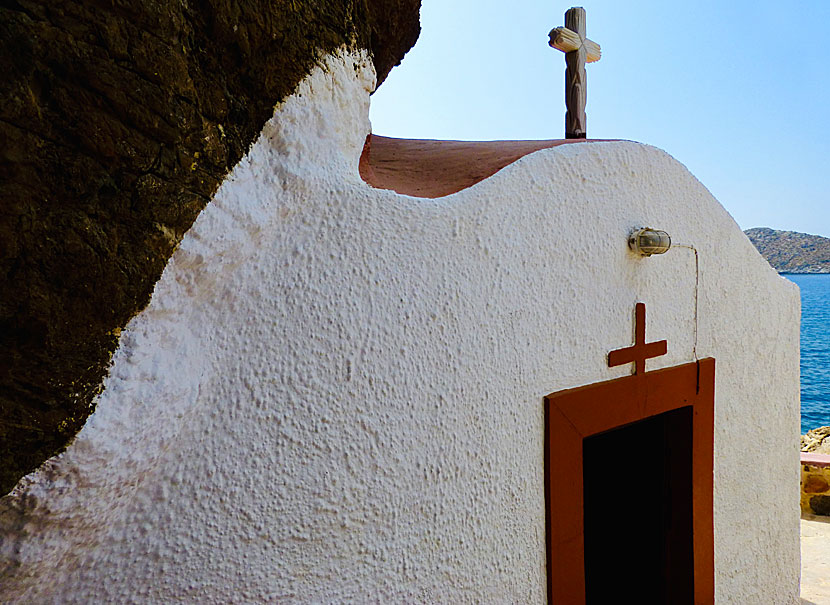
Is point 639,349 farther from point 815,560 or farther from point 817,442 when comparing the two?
point 817,442

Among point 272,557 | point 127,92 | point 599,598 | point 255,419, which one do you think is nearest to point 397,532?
point 272,557

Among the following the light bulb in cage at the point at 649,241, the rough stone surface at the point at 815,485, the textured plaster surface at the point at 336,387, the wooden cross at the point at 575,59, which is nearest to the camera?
the textured plaster surface at the point at 336,387

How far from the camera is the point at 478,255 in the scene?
1.34 m

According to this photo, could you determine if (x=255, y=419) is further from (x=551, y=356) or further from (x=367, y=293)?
(x=551, y=356)

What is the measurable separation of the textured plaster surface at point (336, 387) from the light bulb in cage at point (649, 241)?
0.04 meters

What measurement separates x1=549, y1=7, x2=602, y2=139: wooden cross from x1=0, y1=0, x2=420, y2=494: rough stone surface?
253 centimetres

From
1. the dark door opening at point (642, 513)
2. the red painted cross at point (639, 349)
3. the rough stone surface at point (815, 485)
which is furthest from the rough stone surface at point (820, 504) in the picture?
the red painted cross at point (639, 349)

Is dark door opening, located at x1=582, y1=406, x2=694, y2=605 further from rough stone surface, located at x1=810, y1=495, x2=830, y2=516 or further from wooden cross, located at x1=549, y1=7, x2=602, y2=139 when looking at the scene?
rough stone surface, located at x1=810, y1=495, x2=830, y2=516

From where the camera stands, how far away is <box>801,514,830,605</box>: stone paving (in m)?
3.59

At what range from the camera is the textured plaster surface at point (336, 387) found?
0.90 metres

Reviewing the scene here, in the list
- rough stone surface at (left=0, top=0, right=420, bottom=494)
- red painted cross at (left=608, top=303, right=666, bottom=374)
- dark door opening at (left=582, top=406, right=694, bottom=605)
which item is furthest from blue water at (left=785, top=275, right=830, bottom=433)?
rough stone surface at (left=0, top=0, right=420, bottom=494)

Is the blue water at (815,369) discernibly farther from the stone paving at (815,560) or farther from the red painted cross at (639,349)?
the red painted cross at (639,349)

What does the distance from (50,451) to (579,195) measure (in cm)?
133

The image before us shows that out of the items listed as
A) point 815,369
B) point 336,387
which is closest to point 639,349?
point 336,387
